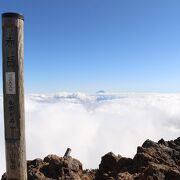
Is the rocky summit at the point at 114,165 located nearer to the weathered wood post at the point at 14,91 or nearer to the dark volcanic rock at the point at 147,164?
the dark volcanic rock at the point at 147,164

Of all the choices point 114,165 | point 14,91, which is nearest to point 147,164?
point 114,165

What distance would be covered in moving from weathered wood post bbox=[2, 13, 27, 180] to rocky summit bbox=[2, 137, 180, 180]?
3.32 metres

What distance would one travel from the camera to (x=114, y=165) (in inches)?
484

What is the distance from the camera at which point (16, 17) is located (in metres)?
7.30

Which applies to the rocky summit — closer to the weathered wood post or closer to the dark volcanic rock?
the dark volcanic rock

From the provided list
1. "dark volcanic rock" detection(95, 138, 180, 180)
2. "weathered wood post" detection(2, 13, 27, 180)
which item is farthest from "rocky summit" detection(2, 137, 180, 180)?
"weathered wood post" detection(2, 13, 27, 180)

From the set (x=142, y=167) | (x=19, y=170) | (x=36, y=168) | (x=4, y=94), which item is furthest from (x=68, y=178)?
(x=4, y=94)

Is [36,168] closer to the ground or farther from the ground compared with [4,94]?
closer to the ground

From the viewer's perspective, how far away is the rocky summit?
10.6 metres

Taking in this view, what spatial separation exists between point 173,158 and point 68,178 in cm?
388

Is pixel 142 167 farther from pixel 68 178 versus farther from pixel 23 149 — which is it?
pixel 23 149

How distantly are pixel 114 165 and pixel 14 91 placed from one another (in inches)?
248

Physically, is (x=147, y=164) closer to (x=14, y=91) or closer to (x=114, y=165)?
(x=114, y=165)

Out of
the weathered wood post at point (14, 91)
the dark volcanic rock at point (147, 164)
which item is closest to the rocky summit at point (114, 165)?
the dark volcanic rock at point (147, 164)
